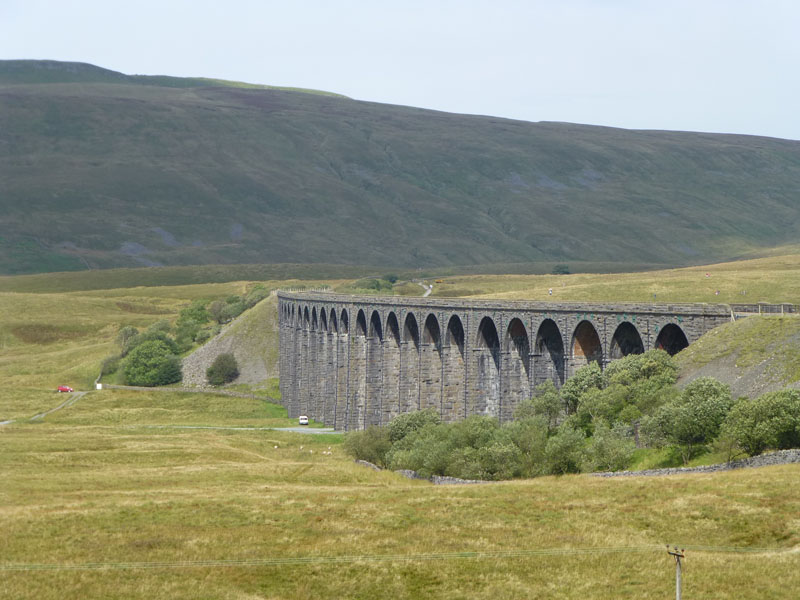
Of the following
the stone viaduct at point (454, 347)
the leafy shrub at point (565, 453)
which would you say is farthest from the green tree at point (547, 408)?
the leafy shrub at point (565, 453)

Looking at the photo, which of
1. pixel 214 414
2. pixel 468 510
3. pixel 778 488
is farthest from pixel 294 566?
pixel 214 414

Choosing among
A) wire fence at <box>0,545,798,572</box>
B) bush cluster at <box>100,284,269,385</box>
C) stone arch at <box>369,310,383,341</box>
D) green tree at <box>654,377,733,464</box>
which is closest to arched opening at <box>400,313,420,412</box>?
stone arch at <box>369,310,383,341</box>

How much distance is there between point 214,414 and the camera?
136 meters

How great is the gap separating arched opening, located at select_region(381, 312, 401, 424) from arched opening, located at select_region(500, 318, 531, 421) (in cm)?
2123

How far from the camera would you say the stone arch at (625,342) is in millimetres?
72625

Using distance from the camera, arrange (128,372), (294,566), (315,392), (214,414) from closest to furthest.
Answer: (294,566)
(315,392)
(214,414)
(128,372)

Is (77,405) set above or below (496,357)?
below

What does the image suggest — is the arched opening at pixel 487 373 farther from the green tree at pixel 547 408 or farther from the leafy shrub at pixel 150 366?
the leafy shrub at pixel 150 366

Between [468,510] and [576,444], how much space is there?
12.8 metres

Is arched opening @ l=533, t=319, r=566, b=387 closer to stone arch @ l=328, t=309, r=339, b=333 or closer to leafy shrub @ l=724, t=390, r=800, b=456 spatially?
leafy shrub @ l=724, t=390, r=800, b=456

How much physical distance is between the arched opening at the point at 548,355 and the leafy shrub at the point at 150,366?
8653 centimetres

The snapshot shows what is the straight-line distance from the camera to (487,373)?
277ft

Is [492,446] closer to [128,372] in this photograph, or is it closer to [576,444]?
[576,444]

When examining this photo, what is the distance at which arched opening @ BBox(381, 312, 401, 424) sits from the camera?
333ft
